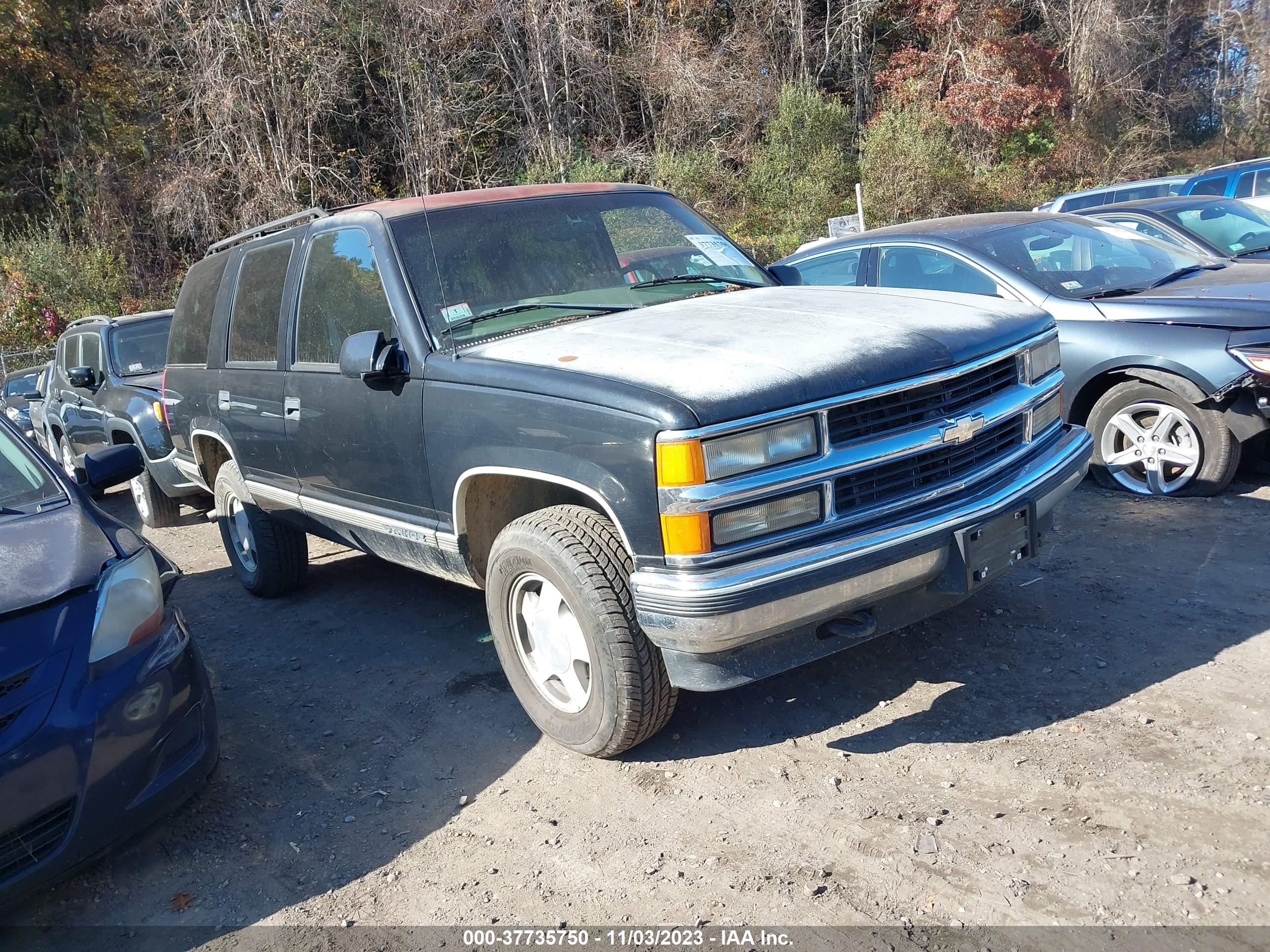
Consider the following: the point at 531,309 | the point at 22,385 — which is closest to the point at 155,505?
the point at 531,309

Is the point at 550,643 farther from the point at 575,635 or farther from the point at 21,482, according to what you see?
the point at 21,482

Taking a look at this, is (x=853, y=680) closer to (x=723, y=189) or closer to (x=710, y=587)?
(x=710, y=587)

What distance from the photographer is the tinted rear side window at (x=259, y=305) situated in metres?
5.02

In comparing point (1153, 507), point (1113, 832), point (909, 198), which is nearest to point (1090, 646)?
point (1113, 832)

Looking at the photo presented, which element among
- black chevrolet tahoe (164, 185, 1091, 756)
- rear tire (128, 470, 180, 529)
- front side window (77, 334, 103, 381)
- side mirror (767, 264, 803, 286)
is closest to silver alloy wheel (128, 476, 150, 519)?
rear tire (128, 470, 180, 529)

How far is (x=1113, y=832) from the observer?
292 centimetres

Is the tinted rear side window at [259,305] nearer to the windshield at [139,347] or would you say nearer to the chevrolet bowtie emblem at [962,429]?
the chevrolet bowtie emblem at [962,429]

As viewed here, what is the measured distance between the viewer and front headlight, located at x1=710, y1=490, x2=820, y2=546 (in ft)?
9.94

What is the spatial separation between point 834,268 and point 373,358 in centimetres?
390

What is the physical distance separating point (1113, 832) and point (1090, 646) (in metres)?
1.30

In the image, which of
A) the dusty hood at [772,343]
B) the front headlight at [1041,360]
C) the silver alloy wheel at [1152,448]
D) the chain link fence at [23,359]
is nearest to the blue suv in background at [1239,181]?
the silver alloy wheel at [1152,448]

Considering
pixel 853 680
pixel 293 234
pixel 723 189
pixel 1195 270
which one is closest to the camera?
pixel 853 680

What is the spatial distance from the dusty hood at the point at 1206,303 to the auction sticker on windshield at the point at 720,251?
230 cm

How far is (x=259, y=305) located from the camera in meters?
5.23
